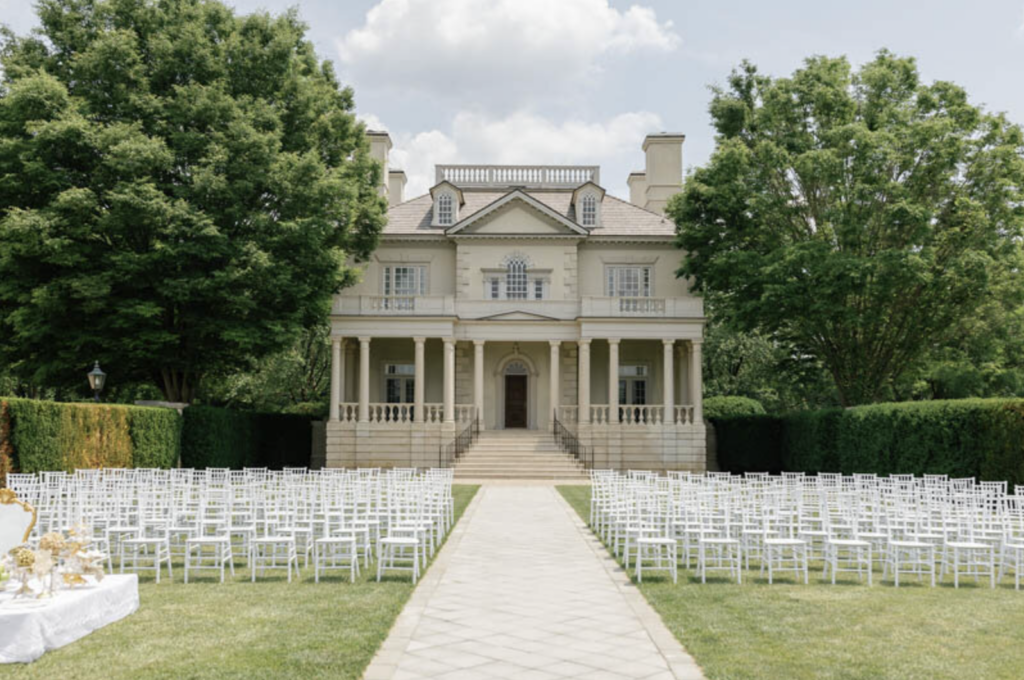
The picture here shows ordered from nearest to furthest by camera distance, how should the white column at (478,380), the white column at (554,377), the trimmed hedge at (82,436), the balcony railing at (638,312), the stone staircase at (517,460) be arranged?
1. the trimmed hedge at (82,436)
2. the stone staircase at (517,460)
3. the white column at (478,380)
4. the balcony railing at (638,312)
5. the white column at (554,377)

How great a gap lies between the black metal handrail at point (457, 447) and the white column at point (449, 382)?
2.78 feet

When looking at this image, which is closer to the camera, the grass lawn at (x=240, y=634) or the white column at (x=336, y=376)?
the grass lawn at (x=240, y=634)

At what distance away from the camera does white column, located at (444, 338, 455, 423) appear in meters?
37.9

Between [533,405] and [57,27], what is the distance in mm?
24522

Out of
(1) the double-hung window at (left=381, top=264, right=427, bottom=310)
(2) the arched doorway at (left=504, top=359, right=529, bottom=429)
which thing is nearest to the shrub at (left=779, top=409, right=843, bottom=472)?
(2) the arched doorway at (left=504, top=359, right=529, bottom=429)

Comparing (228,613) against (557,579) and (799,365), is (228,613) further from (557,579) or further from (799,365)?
(799,365)

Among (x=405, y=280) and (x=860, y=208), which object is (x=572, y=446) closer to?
(x=405, y=280)

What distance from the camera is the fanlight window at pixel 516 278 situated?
42.1 m

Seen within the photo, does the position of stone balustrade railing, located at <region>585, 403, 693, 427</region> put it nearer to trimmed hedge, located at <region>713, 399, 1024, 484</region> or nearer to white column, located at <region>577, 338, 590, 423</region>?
white column, located at <region>577, 338, 590, 423</region>

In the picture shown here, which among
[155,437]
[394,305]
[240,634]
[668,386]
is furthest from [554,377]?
[240,634]

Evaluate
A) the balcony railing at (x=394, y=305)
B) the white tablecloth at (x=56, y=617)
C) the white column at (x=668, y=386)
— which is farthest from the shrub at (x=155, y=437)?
the white column at (x=668, y=386)

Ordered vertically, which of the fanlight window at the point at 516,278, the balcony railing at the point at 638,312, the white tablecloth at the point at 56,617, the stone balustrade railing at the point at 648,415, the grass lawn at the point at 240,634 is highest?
the fanlight window at the point at 516,278

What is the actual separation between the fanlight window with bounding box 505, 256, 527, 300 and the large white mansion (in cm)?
5

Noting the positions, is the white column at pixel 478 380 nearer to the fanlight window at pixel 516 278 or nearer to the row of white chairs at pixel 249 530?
the fanlight window at pixel 516 278
